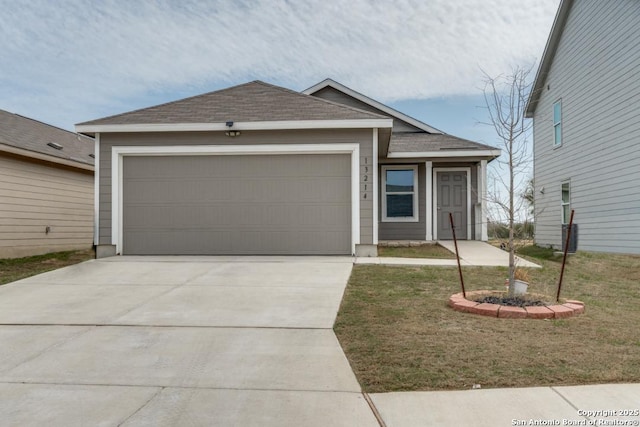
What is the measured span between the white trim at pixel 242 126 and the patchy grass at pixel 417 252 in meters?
2.81

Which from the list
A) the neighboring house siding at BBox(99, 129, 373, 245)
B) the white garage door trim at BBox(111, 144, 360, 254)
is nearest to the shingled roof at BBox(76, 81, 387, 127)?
the neighboring house siding at BBox(99, 129, 373, 245)

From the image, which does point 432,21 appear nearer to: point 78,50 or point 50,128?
point 78,50

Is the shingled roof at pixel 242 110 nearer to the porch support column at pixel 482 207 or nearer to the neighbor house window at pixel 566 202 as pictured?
the porch support column at pixel 482 207

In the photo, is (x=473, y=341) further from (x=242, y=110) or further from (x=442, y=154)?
(x=442, y=154)

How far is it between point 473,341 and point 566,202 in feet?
36.6

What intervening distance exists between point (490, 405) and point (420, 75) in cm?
1391

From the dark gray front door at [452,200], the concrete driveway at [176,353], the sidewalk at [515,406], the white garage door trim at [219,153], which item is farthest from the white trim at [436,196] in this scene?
the sidewalk at [515,406]

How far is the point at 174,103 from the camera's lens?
439 inches

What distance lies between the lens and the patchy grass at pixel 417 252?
10.4 meters

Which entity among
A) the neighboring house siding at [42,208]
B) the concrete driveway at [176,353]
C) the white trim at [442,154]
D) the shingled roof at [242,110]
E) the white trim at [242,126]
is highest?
the shingled roof at [242,110]

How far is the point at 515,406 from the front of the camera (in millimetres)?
3008

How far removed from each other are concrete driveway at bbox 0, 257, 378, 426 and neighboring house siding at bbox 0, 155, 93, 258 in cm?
527

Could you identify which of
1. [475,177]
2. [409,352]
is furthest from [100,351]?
[475,177]

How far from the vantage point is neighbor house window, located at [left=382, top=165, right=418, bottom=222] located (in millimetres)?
13812
